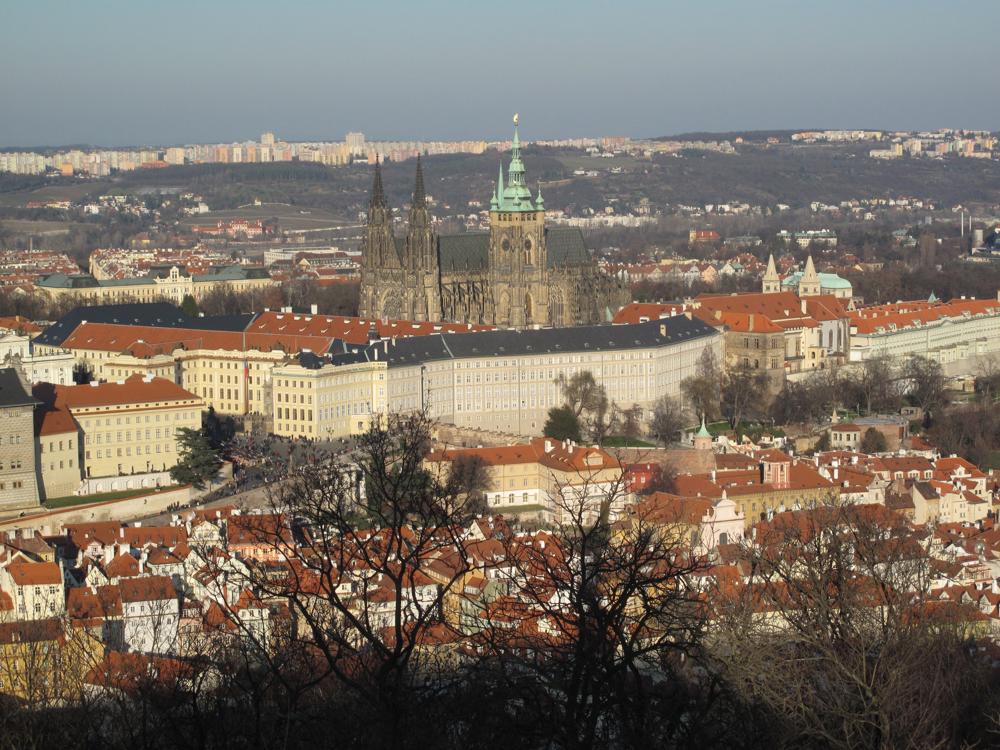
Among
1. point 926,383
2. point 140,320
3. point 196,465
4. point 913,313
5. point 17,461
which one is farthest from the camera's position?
point 913,313

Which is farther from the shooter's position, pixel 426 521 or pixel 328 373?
pixel 328 373

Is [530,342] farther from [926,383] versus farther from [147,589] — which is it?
[147,589]

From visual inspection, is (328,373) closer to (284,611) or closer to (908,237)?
(284,611)

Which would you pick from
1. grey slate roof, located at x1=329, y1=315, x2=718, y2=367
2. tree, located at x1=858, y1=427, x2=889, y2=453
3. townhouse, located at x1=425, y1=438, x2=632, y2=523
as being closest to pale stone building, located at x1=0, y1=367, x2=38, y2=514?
townhouse, located at x1=425, y1=438, x2=632, y2=523

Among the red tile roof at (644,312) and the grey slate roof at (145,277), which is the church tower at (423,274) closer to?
the red tile roof at (644,312)

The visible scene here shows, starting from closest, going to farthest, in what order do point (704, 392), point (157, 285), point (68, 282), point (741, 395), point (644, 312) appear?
point (704, 392), point (741, 395), point (644, 312), point (68, 282), point (157, 285)

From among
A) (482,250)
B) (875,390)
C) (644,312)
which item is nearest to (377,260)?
(482,250)

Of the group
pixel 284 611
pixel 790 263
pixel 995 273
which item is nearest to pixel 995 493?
pixel 284 611
